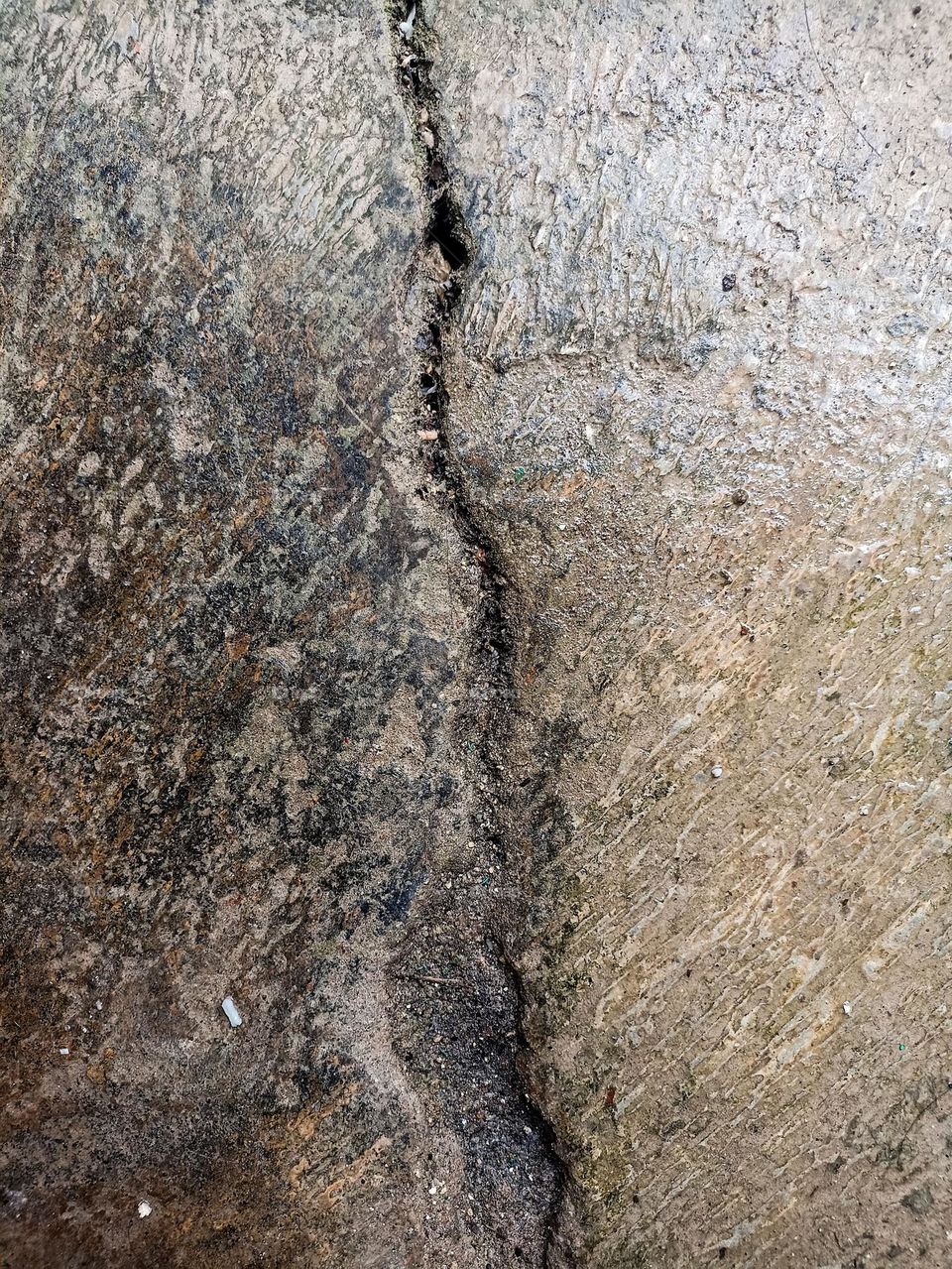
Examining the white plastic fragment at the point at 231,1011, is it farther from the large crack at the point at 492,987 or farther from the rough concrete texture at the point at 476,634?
the large crack at the point at 492,987

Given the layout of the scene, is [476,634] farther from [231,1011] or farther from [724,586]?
[231,1011]

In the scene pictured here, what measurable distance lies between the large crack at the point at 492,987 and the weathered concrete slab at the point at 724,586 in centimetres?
5

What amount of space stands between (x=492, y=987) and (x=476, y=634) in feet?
2.64

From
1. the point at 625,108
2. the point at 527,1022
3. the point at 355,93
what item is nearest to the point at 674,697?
the point at 527,1022

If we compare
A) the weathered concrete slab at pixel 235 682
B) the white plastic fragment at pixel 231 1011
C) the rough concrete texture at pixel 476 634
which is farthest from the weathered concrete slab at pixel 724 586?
the white plastic fragment at pixel 231 1011

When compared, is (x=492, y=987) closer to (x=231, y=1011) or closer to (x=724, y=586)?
(x=231, y=1011)

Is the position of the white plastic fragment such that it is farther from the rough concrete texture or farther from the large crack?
the large crack

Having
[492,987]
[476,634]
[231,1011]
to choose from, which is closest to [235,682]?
[476,634]

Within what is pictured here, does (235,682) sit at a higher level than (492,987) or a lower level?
higher

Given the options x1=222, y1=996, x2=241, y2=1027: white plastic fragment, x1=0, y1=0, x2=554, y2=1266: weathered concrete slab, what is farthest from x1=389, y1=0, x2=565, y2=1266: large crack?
x1=222, y1=996, x2=241, y2=1027: white plastic fragment

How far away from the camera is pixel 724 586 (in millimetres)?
1797

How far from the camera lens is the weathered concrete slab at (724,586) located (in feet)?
5.64

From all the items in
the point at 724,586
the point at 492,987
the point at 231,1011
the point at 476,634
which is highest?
the point at 724,586

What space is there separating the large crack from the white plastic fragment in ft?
1.37
